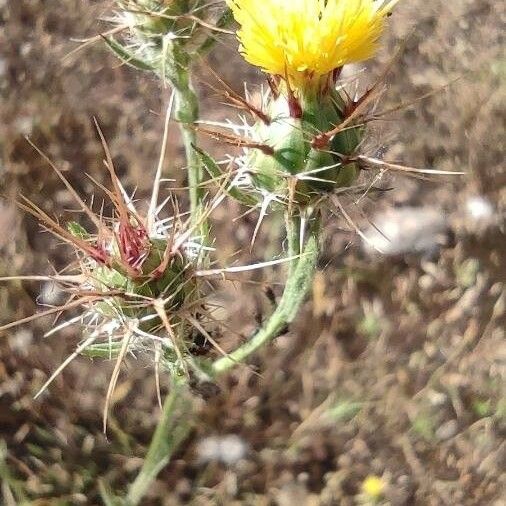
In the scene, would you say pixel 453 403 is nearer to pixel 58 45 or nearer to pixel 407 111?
pixel 407 111

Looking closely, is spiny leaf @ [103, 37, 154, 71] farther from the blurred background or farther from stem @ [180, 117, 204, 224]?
the blurred background

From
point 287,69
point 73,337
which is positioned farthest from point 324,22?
point 73,337

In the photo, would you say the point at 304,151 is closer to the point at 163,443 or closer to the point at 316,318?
the point at 163,443

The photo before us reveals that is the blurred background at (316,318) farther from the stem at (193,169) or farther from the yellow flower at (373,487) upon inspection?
the stem at (193,169)

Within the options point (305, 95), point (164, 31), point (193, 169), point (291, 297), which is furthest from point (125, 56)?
point (291, 297)

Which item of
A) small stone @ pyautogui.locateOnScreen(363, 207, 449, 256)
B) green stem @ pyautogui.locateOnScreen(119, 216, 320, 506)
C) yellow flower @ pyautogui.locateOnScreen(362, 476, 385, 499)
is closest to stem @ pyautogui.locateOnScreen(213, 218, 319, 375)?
green stem @ pyautogui.locateOnScreen(119, 216, 320, 506)

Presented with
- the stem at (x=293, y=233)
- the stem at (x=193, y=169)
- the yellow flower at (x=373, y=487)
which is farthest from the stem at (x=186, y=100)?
the yellow flower at (x=373, y=487)
